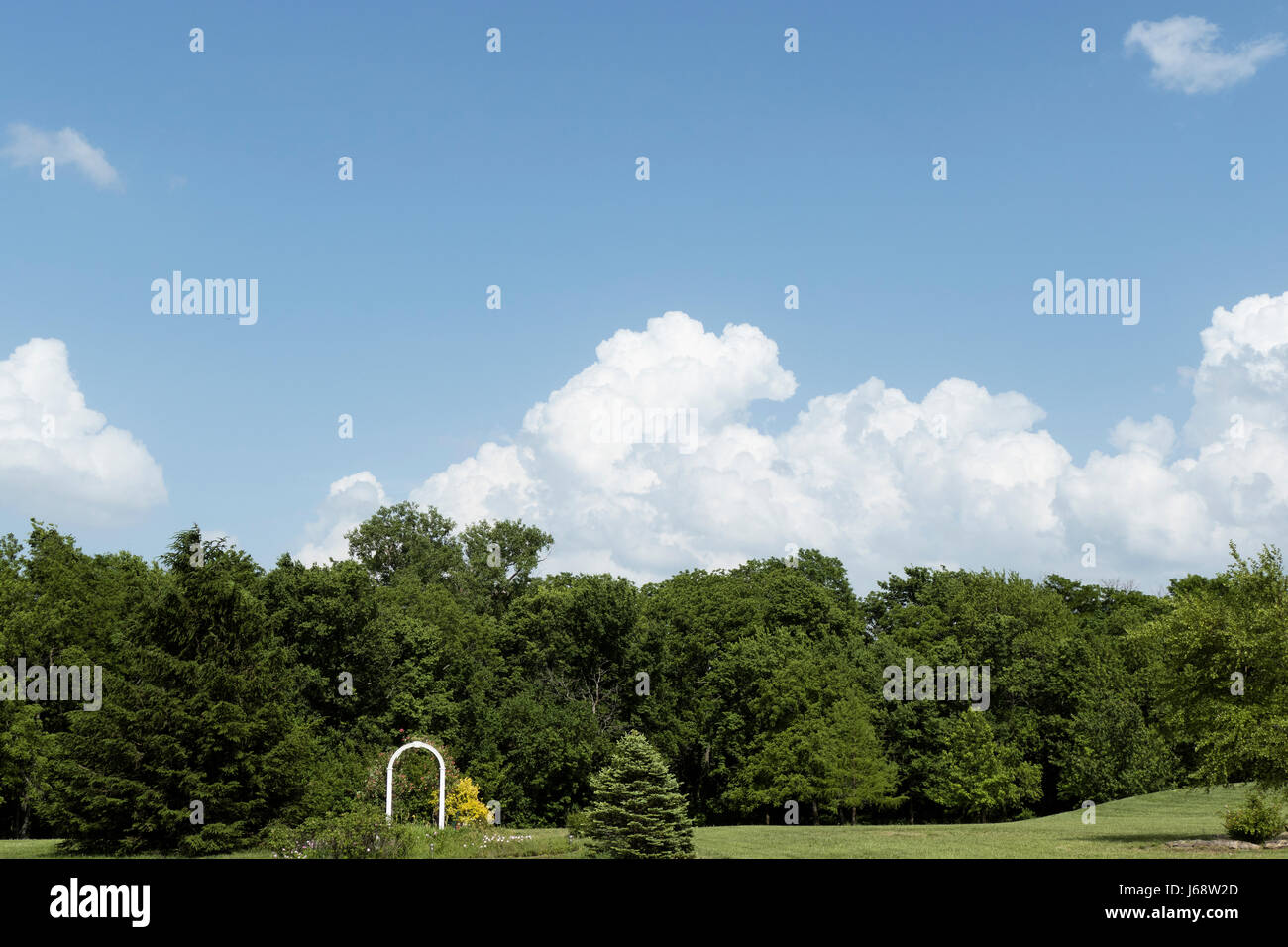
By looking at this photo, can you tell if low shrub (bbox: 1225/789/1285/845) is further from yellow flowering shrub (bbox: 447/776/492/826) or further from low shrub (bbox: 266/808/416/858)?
yellow flowering shrub (bbox: 447/776/492/826)

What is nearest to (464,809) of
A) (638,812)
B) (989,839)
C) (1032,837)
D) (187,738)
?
(187,738)

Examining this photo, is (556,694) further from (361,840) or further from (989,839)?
(361,840)

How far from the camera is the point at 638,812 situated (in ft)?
78.6

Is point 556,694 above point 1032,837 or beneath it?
above

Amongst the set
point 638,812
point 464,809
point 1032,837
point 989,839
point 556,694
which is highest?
point 638,812

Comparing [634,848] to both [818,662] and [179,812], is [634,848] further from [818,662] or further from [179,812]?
[818,662]

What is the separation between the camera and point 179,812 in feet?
98.4

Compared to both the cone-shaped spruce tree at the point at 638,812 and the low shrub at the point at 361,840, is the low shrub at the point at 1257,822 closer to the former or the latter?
the cone-shaped spruce tree at the point at 638,812

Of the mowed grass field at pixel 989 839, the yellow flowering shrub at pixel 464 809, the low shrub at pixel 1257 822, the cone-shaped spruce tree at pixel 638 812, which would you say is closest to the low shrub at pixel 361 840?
the mowed grass field at pixel 989 839

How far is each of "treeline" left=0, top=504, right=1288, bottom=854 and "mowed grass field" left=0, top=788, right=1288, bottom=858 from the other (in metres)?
3.43

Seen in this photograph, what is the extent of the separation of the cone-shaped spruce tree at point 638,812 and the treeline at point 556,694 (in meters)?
12.5

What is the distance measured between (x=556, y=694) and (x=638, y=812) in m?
32.5
